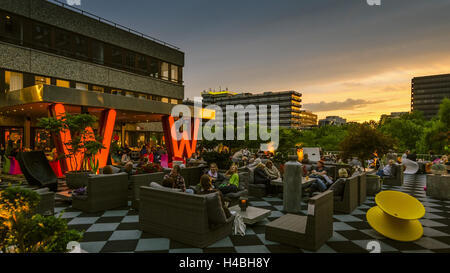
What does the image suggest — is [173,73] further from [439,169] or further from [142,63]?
[439,169]

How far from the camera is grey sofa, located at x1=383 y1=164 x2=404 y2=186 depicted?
10309 millimetres

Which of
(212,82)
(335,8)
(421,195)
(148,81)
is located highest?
(212,82)

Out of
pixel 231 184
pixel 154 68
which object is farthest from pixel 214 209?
pixel 154 68

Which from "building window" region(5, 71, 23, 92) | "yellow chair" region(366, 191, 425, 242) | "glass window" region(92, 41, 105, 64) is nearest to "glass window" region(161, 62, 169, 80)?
"glass window" region(92, 41, 105, 64)

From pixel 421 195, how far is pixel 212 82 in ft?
519

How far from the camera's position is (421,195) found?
8586 millimetres

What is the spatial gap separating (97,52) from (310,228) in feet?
69.0

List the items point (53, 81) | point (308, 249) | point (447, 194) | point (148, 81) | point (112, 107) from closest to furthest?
point (308, 249), point (447, 194), point (112, 107), point (53, 81), point (148, 81)

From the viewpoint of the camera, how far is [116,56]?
21125mm

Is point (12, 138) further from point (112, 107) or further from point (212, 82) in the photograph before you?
point (212, 82)

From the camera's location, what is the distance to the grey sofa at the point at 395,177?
10.3m

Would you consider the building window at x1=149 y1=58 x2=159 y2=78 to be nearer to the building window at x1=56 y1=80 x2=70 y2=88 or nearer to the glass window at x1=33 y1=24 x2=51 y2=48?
the building window at x1=56 y1=80 x2=70 y2=88

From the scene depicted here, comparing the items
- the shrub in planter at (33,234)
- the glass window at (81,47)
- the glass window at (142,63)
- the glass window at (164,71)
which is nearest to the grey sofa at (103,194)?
the shrub in planter at (33,234)
